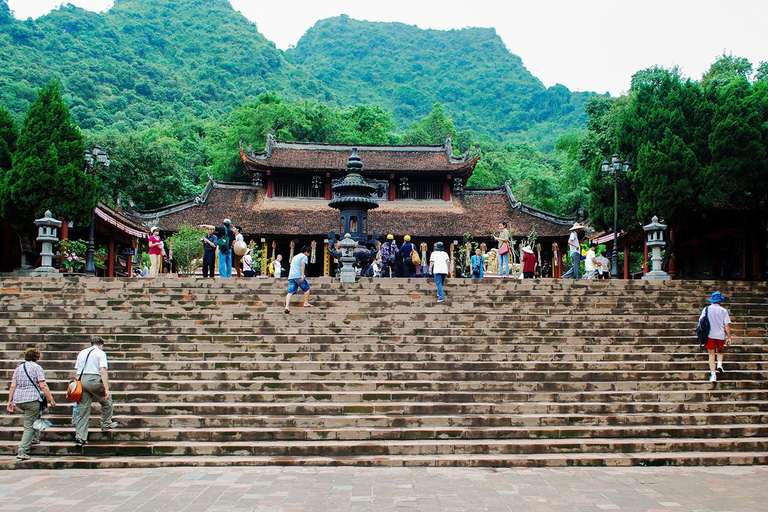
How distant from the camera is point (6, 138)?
60.0ft

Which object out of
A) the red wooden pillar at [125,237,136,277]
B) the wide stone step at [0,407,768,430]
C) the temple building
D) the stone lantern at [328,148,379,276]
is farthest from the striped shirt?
the temple building

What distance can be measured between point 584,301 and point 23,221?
14.5 metres

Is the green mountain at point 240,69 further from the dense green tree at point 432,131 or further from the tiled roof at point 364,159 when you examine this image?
the tiled roof at point 364,159

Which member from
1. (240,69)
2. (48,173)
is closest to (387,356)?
(48,173)

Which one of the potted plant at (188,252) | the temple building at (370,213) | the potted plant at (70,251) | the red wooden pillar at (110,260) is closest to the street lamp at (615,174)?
the temple building at (370,213)

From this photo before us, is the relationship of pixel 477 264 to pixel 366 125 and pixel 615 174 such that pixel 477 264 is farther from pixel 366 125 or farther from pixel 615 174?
pixel 366 125

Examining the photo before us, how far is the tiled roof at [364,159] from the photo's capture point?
94.2ft

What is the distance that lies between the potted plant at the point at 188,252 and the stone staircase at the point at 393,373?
846 centimetres

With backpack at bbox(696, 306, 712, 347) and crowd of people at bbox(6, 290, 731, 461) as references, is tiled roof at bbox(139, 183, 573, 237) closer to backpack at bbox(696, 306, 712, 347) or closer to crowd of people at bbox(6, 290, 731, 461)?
backpack at bbox(696, 306, 712, 347)

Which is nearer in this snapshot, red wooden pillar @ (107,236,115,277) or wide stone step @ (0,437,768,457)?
wide stone step @ (0,437,768,457)

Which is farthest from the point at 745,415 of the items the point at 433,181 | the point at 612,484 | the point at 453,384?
the point at 433,181

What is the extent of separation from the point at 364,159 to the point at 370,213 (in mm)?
3468

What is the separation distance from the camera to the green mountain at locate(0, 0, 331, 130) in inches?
2453

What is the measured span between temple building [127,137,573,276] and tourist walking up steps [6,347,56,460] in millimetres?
19142
